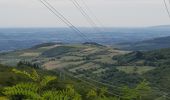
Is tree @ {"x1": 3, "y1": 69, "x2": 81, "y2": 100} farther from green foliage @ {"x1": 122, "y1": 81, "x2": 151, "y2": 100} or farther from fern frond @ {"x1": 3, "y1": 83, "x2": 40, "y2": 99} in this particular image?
green foliage @ {"x1": 122, "y1": 81, "x2": 151, "y2": 100}

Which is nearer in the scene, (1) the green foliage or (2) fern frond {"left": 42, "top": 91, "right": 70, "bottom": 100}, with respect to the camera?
(2) fern frond {"left": 42, "top": 91, "right": 70, "bottom": 100}

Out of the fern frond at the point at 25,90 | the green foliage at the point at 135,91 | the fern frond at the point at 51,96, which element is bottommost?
the green foliage at the point at 135,91

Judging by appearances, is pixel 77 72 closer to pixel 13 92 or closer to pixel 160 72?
pixel 160 72

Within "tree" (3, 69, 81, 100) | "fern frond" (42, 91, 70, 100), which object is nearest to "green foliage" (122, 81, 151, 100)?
"tree" (3, 69, 81, 100)

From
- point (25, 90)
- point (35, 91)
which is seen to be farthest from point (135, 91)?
point (25, 90)

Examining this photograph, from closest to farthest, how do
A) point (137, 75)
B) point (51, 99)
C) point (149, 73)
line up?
point (51, 99) → point (137, 75) → point (149, 73)

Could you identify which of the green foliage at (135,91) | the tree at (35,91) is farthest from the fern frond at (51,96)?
the green foliage at (135,91)

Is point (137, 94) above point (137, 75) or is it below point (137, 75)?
above

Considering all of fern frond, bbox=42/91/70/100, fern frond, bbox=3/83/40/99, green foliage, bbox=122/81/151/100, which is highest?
fern frond, bbox=3/83/40/99

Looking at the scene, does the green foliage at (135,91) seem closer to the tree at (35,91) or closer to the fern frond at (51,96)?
the tree at (35,91)

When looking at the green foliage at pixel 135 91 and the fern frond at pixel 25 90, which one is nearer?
the fern frond at pixel 25 90

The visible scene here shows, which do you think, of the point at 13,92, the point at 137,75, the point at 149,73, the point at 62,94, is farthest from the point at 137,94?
the point at 149,73
